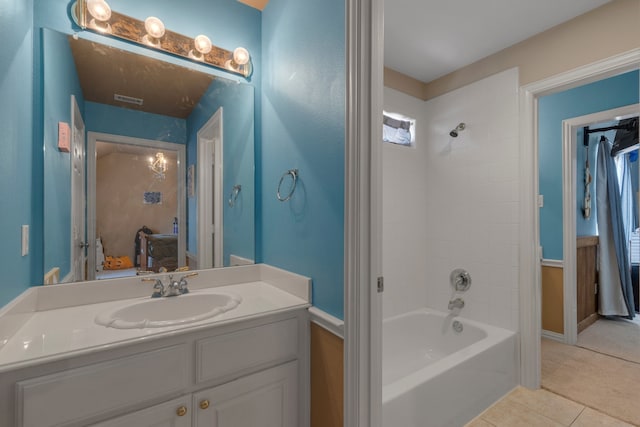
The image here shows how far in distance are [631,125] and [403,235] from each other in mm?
2727

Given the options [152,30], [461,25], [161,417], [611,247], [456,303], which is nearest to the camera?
[161,417]

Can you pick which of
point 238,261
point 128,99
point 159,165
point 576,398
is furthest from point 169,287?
point 576,398

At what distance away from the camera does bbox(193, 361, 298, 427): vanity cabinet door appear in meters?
1.08

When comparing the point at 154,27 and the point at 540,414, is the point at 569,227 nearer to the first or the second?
the point at 540,414

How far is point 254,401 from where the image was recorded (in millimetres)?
1177

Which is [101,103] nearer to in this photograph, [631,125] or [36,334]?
[36,334]

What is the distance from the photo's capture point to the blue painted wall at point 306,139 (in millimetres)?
1203

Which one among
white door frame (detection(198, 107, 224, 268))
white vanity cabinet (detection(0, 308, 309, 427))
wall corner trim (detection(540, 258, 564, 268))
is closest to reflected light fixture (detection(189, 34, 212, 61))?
white door frame (detection(198, 107, 224, 268))

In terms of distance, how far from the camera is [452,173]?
2.57 m

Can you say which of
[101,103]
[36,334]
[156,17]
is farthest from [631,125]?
[36,334]

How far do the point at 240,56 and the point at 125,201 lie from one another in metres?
0.99

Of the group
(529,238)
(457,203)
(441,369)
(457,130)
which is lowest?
(441,369)

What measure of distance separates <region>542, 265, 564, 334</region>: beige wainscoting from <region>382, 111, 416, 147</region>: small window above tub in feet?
6.00

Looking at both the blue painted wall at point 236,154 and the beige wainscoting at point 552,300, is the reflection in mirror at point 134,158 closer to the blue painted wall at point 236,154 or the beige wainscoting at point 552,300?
the blue painted wall at point 236,154
